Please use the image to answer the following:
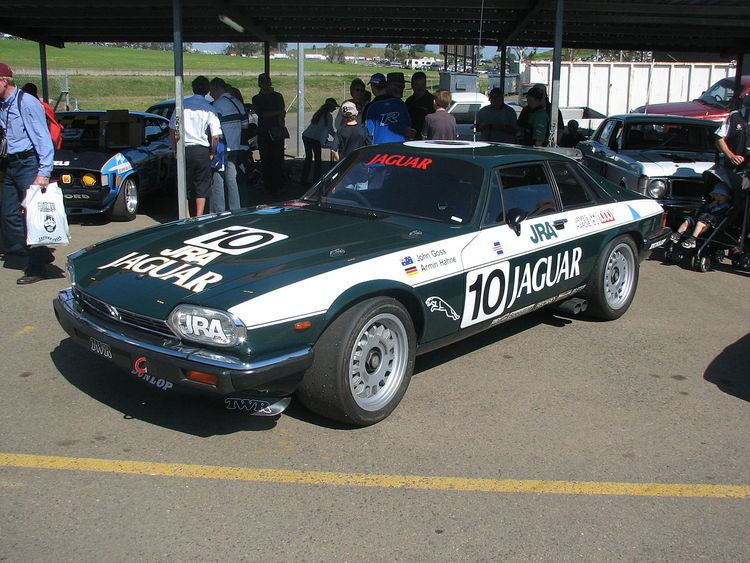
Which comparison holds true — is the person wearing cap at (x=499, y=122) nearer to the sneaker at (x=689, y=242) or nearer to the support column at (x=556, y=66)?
the support column at (x=556, y=66)

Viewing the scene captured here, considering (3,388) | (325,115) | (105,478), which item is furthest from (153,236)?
(325,115)

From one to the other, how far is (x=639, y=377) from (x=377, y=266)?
2.20 m

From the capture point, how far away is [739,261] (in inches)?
329

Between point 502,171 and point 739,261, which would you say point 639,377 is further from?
point 739,261

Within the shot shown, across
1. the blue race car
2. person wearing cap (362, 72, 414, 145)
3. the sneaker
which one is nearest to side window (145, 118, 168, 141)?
the blue race car

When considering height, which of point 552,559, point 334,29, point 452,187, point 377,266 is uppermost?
point 334,29

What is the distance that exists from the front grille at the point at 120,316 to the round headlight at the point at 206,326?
9 centimetres

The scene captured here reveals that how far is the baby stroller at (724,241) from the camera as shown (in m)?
8.30

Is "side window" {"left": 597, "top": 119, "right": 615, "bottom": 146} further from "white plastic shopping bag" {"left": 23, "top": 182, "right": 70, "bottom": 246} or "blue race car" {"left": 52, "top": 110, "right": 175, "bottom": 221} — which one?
"white plastic shopping bag" {"left": 23, "top": 182, "right": 70, "bottom": 246}

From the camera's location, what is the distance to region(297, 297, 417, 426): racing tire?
13.0 feet

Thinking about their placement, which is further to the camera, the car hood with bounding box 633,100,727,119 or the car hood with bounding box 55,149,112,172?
the car hood with bounding box 633,100,727,119

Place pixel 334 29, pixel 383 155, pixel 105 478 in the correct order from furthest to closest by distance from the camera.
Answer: pixel 334 29, pixel 383 155, pixel 105 478

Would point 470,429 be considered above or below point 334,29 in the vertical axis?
below

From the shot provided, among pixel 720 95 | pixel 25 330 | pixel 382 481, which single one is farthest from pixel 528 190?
pixel 720 95
